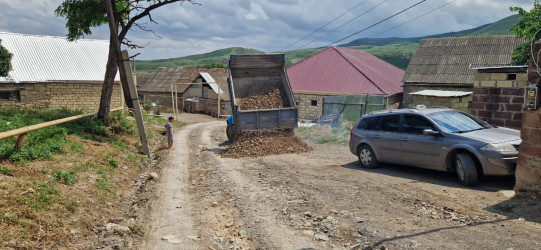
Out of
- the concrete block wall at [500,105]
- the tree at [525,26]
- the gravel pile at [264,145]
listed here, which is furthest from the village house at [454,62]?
the gravel pile at [264,145]

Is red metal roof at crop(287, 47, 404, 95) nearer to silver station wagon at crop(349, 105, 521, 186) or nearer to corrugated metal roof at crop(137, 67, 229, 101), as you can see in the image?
corrugated metal roof at crop(137, 67, 229, 101)

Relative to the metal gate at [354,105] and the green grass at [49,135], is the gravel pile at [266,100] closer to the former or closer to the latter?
the green grass at [49,135]

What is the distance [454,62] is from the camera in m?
26.4

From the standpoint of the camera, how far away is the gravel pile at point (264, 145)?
525 inches

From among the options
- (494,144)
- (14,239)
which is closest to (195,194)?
(14,239)

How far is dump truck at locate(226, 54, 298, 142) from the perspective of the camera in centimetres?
1420

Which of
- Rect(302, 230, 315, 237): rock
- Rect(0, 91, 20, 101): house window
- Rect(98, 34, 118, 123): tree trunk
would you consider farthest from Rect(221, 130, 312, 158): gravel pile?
Rect(0, 91, 20, 101): house window

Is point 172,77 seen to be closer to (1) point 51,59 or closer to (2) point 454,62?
(1) point 51,59

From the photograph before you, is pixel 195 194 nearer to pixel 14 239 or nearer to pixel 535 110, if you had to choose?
pixel 14 239

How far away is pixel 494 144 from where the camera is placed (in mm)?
7734

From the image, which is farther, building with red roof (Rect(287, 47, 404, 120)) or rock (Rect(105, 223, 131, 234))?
building with red roof (Rect(287, 47, 404, 120))

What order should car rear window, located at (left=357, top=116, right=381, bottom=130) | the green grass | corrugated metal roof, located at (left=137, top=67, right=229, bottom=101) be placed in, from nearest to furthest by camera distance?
Answer: the green grass → car rear window, located at (left=357, top=116, right=381, bottom=130) → corrugated metal roof, located at (left=137, top=67, right=229, bottom=101)

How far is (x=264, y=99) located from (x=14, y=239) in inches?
405

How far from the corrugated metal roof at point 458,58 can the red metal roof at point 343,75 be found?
274 centimetres
